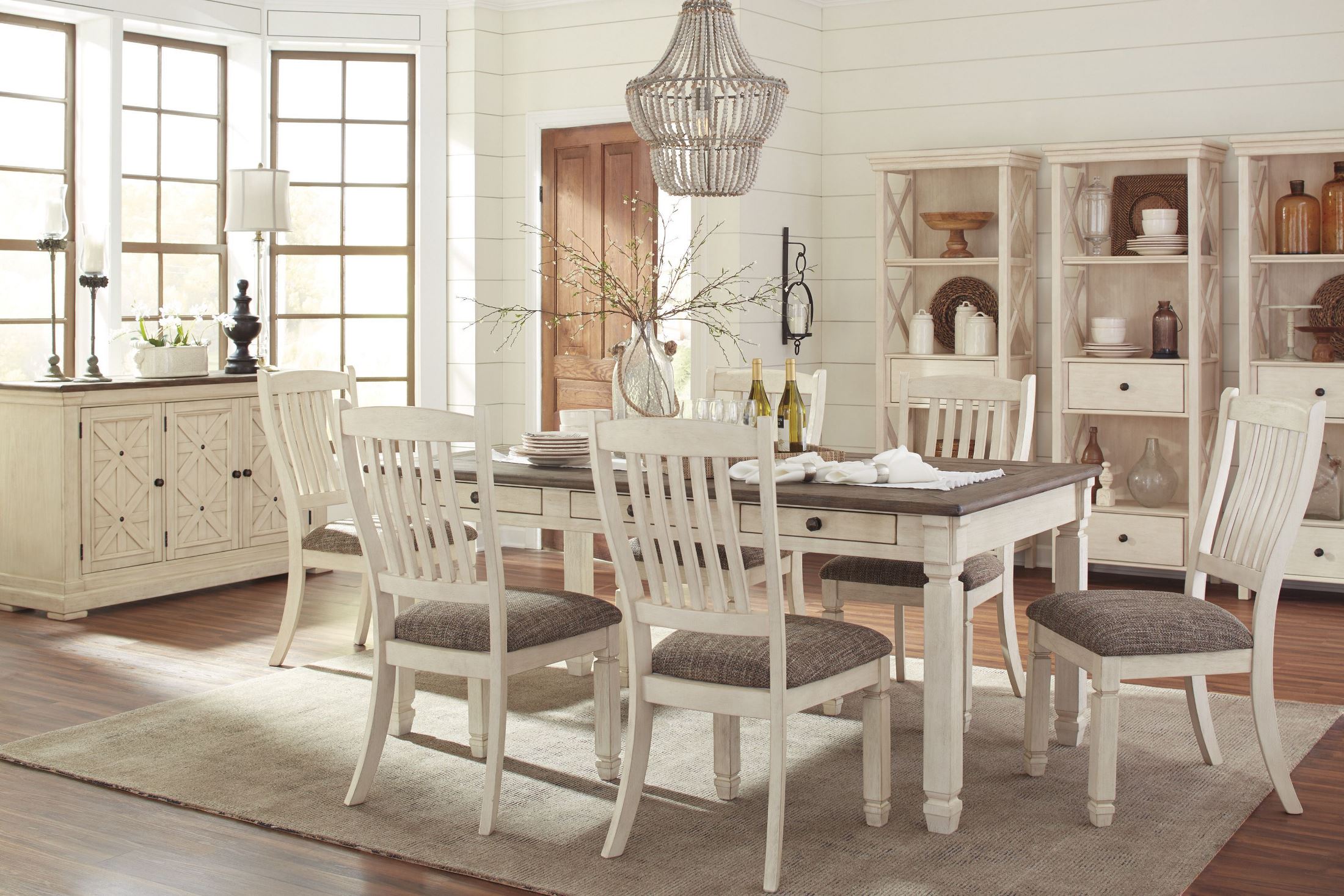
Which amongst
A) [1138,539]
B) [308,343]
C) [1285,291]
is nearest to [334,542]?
[308,343]

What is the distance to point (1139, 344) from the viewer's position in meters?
6.25

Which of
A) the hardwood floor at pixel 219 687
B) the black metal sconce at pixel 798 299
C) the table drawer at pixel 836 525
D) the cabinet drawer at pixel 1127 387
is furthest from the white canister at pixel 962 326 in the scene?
the table drawer at pixel 836 525

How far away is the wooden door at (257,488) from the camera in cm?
607

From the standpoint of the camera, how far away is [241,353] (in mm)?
6176

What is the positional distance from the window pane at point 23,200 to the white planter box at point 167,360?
723 millimetres

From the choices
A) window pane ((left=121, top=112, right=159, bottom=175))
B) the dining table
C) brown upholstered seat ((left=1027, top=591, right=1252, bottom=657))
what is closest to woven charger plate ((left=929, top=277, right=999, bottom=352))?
the dining table

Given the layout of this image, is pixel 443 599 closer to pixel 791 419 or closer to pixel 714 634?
pixel 714 634

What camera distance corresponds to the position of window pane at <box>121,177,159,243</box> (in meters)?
6.36

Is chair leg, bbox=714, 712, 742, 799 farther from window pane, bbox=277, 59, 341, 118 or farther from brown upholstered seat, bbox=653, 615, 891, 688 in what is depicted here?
window pane, bbox=277, 59, 341, 118

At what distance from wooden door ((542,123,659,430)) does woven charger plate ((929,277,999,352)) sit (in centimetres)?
138

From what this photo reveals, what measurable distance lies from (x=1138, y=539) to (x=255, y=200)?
13.1 feet

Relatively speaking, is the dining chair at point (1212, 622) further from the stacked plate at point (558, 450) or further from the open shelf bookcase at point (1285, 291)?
the open shelf bookcase at point (1285, 291)

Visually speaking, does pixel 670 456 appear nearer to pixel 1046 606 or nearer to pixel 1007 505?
pixel 1007 505

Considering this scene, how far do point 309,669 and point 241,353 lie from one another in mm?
1979
